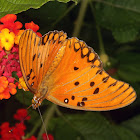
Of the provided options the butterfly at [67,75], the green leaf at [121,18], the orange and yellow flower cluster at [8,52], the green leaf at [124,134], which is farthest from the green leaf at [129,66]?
the orange and yellow flower cluster at [8,52]

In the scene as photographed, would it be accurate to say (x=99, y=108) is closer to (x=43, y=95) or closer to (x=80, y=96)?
(x=80, y=96)

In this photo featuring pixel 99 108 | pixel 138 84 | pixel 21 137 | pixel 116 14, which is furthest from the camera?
pixel 138 84

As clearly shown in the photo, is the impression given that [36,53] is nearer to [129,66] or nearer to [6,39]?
[6,39]

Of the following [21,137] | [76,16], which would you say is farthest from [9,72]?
[76,16]

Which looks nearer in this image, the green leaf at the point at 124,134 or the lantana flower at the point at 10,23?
the lantana flower at the point at 10,23

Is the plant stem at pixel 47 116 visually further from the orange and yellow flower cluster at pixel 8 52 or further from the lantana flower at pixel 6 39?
the lantana flower at pixel 6 39
